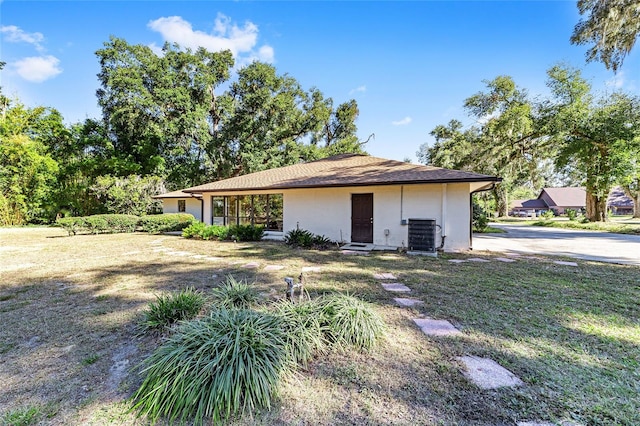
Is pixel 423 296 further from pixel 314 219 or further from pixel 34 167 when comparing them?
pixel 34 167

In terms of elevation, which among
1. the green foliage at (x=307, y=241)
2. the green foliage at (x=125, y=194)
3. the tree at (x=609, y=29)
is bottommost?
the green foliage at (x=307, y=241)

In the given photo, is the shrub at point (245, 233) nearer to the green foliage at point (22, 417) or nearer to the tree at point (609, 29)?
the green foliage at point (22, 417)

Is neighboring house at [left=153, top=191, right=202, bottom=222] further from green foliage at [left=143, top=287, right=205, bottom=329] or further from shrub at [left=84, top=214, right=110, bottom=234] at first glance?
Answer: green foliage at [left=143, top=287, right=205, bottom=329]

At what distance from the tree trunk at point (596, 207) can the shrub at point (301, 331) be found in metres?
23.6

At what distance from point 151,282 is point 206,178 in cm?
1826

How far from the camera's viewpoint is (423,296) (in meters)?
4.35

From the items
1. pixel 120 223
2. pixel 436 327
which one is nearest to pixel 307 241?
pixel 436 327

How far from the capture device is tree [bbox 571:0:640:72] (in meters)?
11.3

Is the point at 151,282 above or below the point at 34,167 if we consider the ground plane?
below

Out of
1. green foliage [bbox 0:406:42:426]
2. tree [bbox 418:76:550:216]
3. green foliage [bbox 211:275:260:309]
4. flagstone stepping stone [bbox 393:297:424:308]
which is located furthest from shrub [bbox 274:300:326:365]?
tree [bbox 418:76:550:216]

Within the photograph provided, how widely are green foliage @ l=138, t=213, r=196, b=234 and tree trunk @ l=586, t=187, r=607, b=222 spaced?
25514mm

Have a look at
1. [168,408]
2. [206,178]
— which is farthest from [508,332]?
[206,178]

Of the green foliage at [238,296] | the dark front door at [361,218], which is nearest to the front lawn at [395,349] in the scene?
the green foliage at [238,296]

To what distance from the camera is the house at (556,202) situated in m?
42.3
